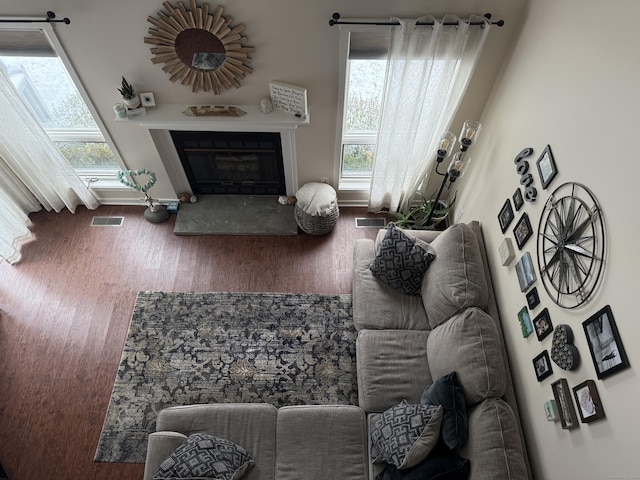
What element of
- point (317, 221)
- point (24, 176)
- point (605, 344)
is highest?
point (24, 176)

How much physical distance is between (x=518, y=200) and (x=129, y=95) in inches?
111

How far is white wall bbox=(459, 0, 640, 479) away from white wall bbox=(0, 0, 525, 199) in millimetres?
510

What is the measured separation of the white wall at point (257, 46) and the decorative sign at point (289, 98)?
7 centimetres

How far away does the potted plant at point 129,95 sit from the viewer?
2.95 m

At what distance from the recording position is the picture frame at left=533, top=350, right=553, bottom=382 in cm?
210

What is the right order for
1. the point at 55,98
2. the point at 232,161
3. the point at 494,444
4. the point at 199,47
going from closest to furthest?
the point at 494,444, the point at 199,47, the point at 55,98, the point at 232,161

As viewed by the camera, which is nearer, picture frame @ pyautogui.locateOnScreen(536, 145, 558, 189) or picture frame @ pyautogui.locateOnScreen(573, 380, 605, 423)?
picture frame @ pyautogui.locateOnScreen(573, 380, 605, 423)

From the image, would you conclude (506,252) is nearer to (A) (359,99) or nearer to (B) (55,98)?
(A) (359,99)

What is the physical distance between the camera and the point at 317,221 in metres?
3.66

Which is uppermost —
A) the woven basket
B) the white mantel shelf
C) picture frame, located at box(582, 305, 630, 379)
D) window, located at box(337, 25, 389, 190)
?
window, located at box(337, 25, 389, 190)

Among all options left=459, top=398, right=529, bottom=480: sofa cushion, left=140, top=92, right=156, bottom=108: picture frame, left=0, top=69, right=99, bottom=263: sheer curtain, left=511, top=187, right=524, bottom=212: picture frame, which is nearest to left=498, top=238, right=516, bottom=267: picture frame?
left=511, top=187, right=524, bottom=212: picture frame

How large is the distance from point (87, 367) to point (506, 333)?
10.3 ft

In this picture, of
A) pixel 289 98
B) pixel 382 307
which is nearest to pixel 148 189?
pixel 289 98

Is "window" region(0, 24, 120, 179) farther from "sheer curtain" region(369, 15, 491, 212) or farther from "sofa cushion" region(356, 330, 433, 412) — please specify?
"sofa cushion" region(356, 330, 433, 412)
